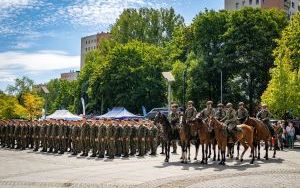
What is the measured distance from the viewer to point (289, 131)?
36.8 m

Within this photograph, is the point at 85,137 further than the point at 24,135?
No

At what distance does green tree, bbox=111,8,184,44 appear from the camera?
83500mm

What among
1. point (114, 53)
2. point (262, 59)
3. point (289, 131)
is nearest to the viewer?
point (289, 131)

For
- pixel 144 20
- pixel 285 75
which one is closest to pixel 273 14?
pixel 285 75

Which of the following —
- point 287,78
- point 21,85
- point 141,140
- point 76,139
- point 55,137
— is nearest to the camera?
point 141,140

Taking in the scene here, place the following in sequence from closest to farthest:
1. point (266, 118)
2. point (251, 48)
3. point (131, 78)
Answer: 1. point (266, 118)
2. point (251, 48)
3. point (131, 78)

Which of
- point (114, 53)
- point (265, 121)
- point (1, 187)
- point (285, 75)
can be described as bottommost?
point (1, 187)

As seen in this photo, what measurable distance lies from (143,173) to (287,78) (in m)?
28.3

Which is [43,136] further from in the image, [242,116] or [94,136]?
[242,116]

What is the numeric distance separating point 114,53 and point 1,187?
57452 mm

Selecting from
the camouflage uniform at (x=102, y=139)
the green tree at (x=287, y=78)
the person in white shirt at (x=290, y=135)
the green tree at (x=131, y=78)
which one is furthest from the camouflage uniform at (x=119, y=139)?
the green tree at (x=131, y=78)

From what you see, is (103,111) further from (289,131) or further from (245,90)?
(289,131)

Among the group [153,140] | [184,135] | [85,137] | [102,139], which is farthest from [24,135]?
[184,135]

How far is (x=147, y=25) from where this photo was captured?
276 feet
